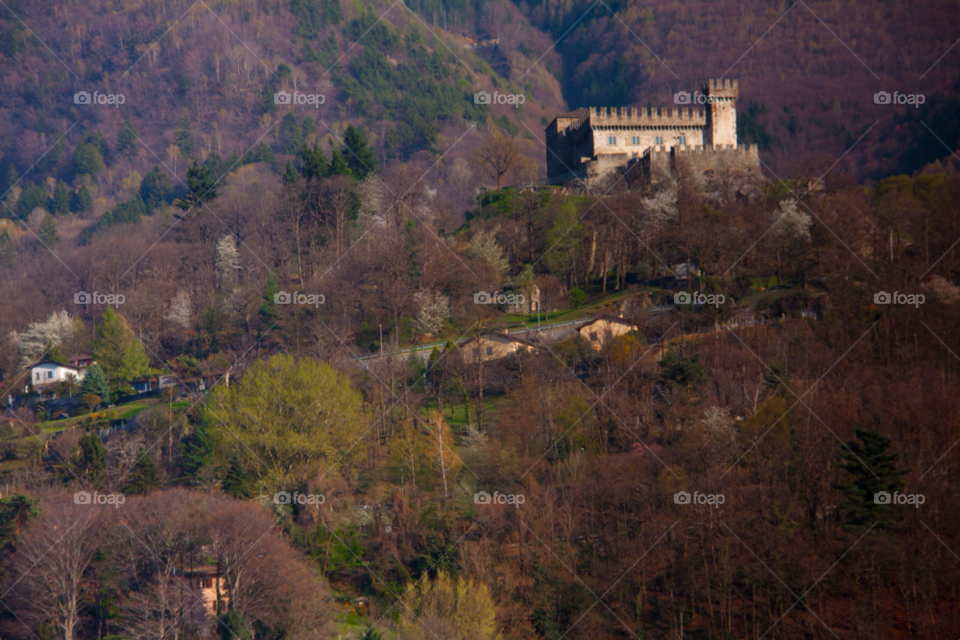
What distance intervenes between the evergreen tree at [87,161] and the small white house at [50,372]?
95429mm

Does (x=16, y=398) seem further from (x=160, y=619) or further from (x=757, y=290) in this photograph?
(x=757, y=290)

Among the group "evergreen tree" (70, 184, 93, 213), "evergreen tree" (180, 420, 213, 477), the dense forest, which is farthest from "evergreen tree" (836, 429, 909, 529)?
"evergreen tree" (70, 184, 93, 213)

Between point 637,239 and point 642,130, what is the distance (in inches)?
645

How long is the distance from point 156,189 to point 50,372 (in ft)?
229

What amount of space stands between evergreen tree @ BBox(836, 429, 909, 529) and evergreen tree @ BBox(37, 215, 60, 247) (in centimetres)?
10023

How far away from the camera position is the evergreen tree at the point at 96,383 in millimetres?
54812

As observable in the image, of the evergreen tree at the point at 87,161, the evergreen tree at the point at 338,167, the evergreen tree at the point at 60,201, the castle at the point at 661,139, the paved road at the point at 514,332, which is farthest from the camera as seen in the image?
the evergreen tree at the point at 87,161

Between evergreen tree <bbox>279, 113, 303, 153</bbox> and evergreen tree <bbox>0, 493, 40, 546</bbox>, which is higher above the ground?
evergreen tree <bbox>279, 113, 303, 153</bbox>

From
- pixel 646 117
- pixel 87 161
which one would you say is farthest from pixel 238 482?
pixel 87 161

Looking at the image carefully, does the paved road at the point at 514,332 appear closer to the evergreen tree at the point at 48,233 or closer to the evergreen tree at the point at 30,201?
the evergreen tree at the point at 48,233

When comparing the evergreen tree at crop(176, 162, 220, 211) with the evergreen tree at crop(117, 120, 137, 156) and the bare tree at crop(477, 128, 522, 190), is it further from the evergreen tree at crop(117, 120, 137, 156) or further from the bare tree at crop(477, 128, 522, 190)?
the evergreen tree at crop(117, 120, 137, 156)

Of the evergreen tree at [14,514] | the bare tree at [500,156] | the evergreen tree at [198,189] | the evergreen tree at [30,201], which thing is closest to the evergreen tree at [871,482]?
the evergreen tree at [14,514]

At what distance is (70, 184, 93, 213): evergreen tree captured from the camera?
138250 mm

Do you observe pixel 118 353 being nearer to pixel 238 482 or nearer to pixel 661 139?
pixel 238 482
